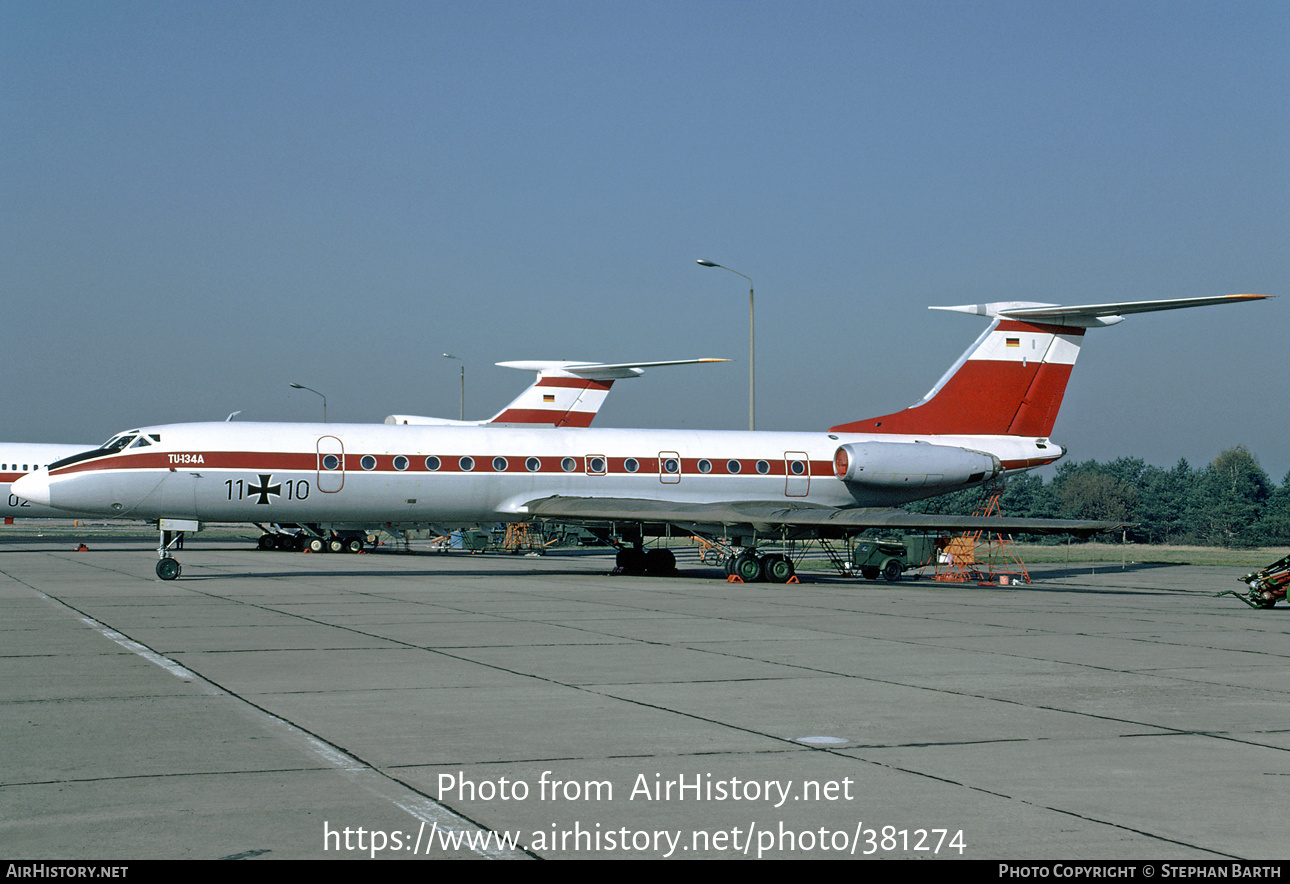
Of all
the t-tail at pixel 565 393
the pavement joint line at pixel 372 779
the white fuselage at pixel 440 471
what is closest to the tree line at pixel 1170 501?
the t-tail at pixel 565 393

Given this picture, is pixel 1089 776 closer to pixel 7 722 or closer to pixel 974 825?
pixel 974 825

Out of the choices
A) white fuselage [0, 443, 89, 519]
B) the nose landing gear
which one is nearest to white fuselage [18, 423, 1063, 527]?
the nose landing gear

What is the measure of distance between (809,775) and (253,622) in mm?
10082

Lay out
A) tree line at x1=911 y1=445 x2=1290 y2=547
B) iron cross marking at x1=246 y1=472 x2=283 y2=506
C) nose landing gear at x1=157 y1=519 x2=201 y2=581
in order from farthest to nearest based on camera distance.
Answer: tree line at x1=911 y1=445 x2=1290 y2=547 → iron cross marking at x1=246 y1=472 x2=283 y2=506 → nose landing gear at x1=157 y1=519 x2=201 y2=581

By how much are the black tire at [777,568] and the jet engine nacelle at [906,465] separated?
10.3 feet

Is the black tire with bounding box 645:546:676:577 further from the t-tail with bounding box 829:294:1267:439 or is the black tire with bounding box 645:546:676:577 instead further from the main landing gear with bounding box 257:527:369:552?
the main landing gear with bounding box 257:527:369:552

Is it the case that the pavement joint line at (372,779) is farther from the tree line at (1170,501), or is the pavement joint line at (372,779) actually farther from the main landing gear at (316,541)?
the tree line at (1170,501)

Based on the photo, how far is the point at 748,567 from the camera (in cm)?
2608

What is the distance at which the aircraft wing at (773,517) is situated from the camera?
2345cm

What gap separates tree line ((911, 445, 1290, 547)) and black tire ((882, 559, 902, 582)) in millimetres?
76508

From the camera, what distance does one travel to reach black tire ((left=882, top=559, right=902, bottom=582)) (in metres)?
30.2
